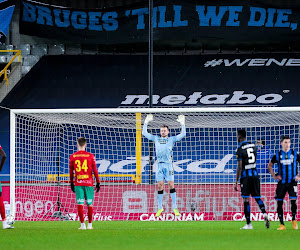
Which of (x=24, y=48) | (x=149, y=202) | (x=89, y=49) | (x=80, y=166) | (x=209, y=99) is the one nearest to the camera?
(x=80, y=166)

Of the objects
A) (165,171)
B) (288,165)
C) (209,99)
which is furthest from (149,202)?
(209,99)

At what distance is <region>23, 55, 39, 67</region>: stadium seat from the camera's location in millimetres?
23578

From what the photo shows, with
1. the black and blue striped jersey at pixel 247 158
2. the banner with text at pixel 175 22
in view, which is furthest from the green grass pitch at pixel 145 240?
the banner with text at pixel 175 22

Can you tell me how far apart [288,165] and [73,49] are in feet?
47.8

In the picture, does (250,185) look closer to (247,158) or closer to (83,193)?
(247,158)

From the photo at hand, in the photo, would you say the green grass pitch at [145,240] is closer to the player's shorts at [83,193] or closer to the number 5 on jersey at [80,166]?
the player's shorts at [83,193]

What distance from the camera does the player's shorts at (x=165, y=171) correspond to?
1359 cm

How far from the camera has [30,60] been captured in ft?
77.5

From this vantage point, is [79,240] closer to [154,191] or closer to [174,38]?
[154,191]

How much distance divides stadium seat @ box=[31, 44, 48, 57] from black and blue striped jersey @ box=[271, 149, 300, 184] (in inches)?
579

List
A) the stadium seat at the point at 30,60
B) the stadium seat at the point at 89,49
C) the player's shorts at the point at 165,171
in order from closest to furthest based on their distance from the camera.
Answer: the player's shorts at the point at 165,171 < the stadium seat at the point at 30,60 < the stadium seat at the point at 89,49

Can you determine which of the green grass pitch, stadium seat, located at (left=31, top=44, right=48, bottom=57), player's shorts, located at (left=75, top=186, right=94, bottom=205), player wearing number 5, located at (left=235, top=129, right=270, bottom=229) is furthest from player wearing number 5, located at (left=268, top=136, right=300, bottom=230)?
stadium seat, located at (left=31, top=44, right=48, bottom=57)

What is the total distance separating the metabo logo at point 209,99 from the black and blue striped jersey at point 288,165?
36.0ft

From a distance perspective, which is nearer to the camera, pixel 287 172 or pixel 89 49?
pixel 287 172
